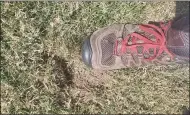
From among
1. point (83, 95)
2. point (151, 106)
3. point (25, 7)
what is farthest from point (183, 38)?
point (25, 7)

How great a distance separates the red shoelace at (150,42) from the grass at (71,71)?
22 centimetres

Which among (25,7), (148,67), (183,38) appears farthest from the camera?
(148,67)

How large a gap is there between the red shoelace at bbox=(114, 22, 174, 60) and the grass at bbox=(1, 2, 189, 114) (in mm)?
221

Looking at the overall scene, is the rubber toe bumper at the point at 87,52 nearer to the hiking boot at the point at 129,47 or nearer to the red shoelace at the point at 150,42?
the hiking boot at the point at 129,47

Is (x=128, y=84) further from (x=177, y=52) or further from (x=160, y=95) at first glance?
(x=177, y=52)

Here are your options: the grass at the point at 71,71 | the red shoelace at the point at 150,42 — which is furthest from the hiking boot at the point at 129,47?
the grass at the point at 71,71

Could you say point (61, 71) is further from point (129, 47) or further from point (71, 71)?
point (129, 47)

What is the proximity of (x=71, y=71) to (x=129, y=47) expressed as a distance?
516 millimetres

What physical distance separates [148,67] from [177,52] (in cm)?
46

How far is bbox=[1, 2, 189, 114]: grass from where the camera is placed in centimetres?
251

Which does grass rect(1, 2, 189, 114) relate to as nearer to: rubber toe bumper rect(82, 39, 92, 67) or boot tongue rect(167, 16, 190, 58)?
rubber toe bumper rect(82, 39, 92, 67)

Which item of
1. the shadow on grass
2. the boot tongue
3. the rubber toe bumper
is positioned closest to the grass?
the shadow on grass

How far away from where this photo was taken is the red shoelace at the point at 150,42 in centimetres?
233

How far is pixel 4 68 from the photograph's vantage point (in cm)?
253
